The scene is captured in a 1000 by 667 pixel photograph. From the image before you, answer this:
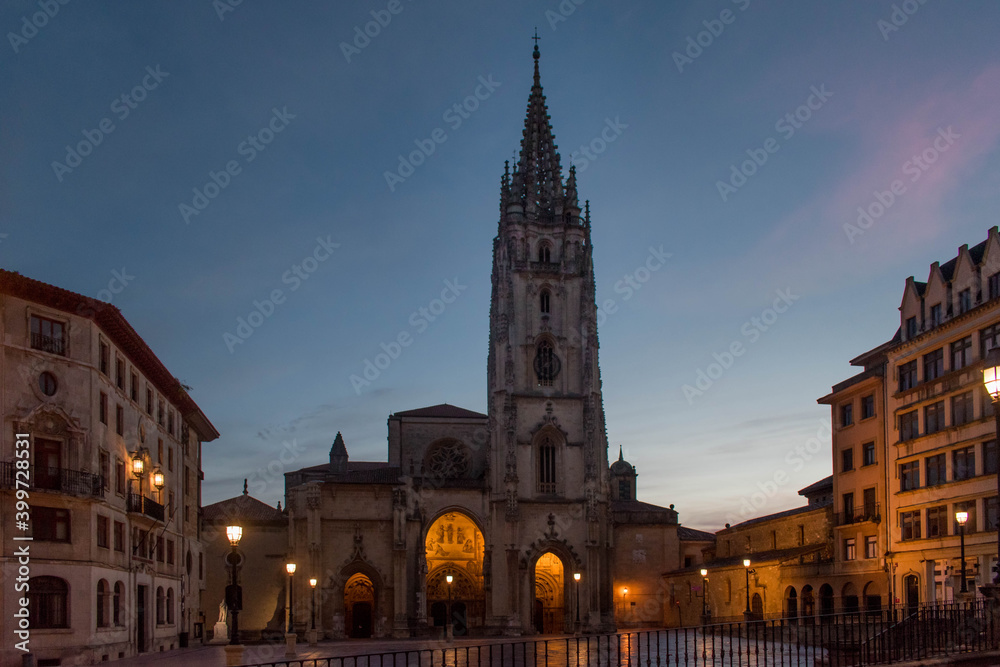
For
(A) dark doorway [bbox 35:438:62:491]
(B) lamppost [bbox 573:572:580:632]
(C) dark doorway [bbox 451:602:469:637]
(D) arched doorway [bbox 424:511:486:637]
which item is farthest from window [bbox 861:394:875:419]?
(A) dark doorway [bbox 35:438:62:491]

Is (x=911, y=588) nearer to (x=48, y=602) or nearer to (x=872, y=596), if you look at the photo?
(x=872, y=596)

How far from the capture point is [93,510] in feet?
112

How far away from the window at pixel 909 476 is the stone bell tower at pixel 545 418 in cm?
2637

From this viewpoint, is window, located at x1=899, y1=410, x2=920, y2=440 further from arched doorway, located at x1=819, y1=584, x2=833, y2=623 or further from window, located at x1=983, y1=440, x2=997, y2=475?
arched doorway, located at x1=819, y1=584, x2=833, y2=623

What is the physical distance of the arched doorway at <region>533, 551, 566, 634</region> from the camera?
68.6 m

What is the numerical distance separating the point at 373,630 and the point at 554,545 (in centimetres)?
1291

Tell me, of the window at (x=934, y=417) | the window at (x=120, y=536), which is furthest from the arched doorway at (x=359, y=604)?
the window at (x=934, y=417)

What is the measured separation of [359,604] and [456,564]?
754cm

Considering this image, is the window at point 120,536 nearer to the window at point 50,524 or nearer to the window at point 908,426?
the window at point 50,524

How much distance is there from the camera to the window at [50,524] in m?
32.3

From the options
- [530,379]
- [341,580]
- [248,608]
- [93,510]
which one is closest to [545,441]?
[530,379]

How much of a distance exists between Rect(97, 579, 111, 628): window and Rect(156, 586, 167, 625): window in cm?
949

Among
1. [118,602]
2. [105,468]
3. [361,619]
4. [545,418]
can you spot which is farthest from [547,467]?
[105,468]

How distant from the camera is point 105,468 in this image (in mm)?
36375
